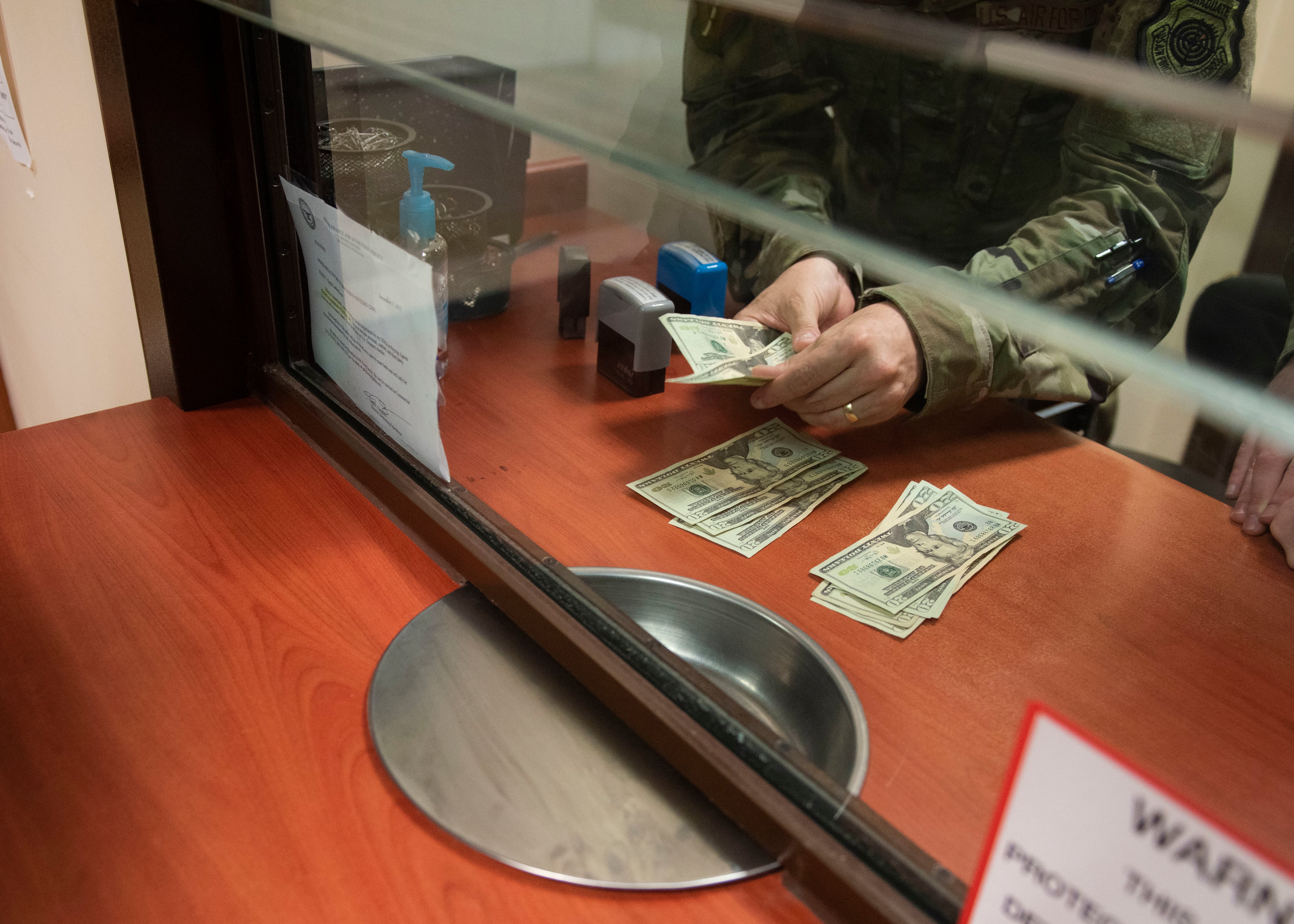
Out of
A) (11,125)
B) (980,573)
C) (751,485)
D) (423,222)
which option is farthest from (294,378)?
(11,125)

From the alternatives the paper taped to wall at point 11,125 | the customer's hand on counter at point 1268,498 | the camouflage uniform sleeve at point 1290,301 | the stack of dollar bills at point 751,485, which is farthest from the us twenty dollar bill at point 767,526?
the paper taped to wall at point 11,125

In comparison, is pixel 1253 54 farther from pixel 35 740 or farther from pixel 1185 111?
pixel 35 740

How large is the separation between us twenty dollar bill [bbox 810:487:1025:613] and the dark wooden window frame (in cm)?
22

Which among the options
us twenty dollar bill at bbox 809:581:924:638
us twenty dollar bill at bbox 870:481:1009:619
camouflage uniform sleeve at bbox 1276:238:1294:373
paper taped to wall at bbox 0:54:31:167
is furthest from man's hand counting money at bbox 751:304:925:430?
paper taped to wall at bbox 0:54:31:167

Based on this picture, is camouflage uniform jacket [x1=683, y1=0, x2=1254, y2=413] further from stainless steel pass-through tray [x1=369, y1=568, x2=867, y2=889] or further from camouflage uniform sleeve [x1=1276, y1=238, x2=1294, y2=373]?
stainless steel pass-through tray [x1=369, y1=568, x2=867, y2=889]

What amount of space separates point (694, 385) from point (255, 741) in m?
0.65

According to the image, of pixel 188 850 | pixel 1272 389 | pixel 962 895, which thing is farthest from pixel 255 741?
pixel 1272 389

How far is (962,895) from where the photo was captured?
471 mm

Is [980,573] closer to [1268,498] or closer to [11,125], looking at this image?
[1268,498]

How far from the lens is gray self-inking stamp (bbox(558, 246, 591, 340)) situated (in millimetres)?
1198

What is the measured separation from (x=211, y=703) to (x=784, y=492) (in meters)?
0.53

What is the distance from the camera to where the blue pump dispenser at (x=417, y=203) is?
859 millimetres

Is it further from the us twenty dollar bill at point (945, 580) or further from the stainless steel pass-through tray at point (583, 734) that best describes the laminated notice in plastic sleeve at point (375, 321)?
the us twenty dollar bill at point (945, 580)

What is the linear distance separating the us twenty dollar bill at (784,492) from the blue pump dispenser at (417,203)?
37 centimetres
